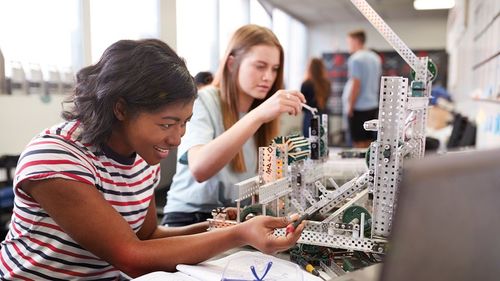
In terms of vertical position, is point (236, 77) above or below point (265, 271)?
Result: above

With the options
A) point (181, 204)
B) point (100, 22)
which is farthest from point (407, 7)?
point (181, 204)

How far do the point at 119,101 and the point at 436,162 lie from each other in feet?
2.50

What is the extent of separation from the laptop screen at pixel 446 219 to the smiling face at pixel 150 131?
0.71 meters

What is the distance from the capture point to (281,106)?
1210 millimetres

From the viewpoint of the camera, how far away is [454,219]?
0.34m

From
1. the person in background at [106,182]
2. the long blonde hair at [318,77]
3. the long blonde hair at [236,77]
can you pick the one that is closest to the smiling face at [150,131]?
the person in background at [106,182]

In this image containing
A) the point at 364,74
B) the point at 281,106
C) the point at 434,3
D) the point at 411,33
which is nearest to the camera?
the point at 281,106

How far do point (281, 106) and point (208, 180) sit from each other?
0.37 meters

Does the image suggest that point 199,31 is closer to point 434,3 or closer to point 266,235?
point 266,235

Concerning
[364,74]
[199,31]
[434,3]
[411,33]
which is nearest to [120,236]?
[199,31]

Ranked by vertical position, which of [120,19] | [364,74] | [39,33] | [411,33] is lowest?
[364,74]

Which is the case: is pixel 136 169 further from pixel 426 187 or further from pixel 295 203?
pixel 426 187

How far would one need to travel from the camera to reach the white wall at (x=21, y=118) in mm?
2305

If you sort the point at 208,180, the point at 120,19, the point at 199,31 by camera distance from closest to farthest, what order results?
the point at 208,180
the point at 120,19
the point at 199,31
